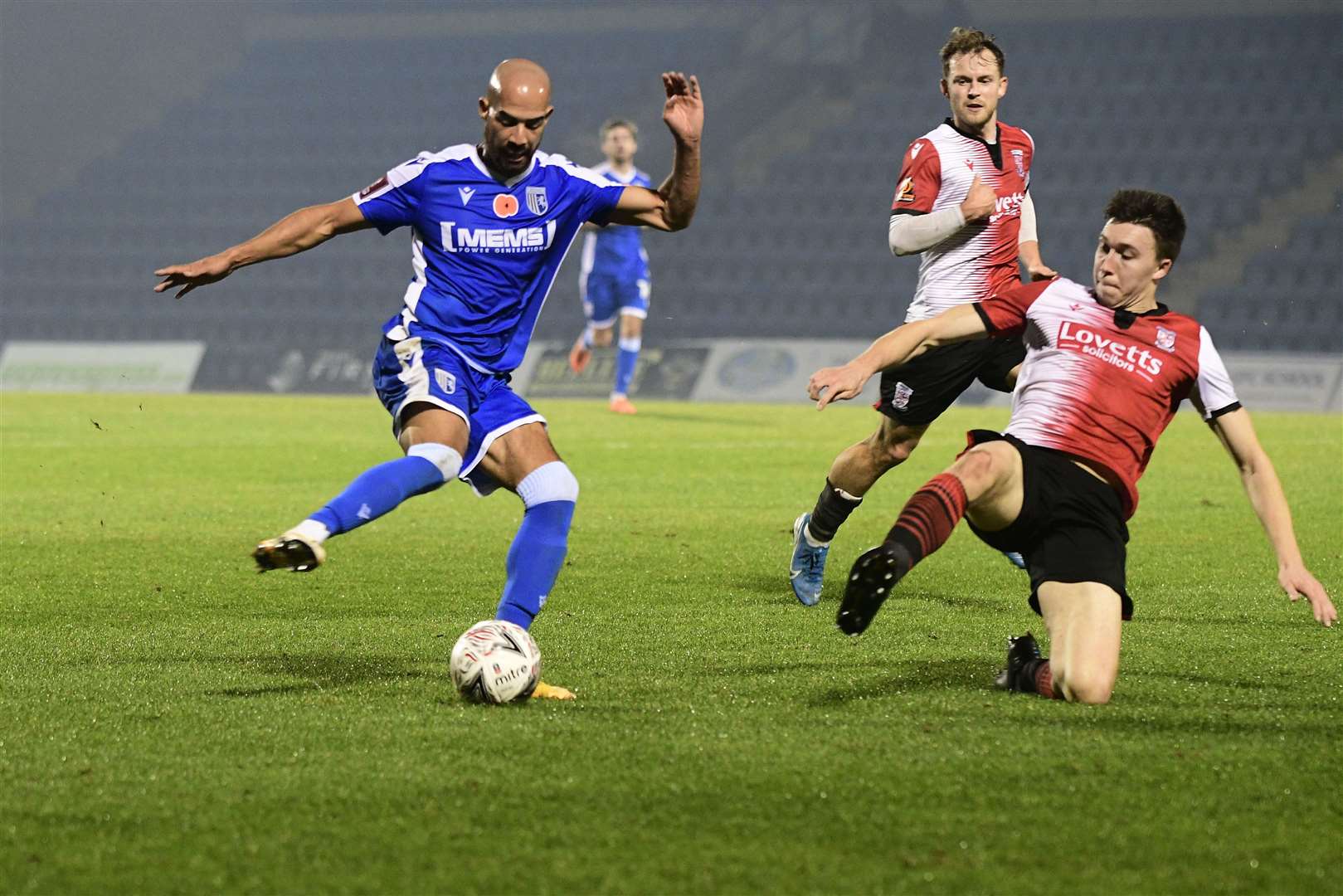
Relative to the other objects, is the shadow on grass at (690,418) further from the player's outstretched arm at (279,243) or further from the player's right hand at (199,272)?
the player's right hand at (199,272)

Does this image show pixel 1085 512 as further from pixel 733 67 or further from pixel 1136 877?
pixel 733 67

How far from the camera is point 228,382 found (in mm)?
26078

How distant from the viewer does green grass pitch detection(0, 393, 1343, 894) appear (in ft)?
9.10

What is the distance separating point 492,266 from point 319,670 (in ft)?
4.28

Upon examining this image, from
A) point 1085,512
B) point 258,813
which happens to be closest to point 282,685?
point 258,813

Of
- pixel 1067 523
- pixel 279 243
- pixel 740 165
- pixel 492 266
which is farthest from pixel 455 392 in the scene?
pixel 740 165

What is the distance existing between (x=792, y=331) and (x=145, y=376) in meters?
10.7

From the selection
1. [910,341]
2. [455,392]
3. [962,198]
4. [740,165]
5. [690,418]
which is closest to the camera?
[910,341]

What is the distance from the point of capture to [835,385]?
405cm

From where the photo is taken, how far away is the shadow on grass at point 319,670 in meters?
4.36

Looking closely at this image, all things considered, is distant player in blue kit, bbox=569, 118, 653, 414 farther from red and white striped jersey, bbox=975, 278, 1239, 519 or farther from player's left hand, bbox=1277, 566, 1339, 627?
player's left hand, bbox=1277, 566, 1339, 627

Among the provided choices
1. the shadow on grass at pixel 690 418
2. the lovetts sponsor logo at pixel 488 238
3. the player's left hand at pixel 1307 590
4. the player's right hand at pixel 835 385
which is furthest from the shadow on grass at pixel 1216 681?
the shadow on grass at pixel 690 418

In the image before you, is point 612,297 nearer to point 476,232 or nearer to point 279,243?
point 476,232

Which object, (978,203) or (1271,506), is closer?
(1271,506)
